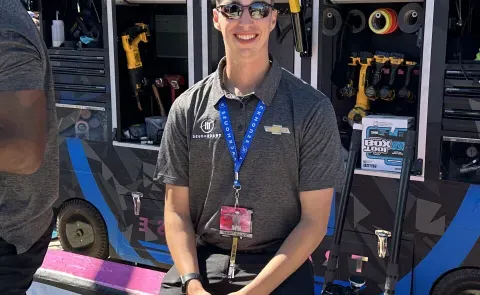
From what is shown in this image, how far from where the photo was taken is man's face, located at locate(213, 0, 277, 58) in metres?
1.88

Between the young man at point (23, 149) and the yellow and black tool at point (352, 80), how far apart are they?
240 cm

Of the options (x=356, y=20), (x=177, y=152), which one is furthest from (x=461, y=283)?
(x=177, y=152)

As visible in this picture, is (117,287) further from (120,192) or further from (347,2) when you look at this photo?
(347,2)

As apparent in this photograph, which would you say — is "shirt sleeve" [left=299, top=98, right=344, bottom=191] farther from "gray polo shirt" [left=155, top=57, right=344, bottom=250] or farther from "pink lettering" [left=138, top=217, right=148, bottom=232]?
"pink lettering" [left=138, top=217, right=148, bottom=232]

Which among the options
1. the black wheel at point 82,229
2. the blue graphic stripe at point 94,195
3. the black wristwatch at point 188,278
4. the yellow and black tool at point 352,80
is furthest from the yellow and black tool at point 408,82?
the black wheel at point 82,229

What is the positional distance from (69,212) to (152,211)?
900 millimetres

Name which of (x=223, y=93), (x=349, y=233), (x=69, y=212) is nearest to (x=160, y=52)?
(x=69, y=212)

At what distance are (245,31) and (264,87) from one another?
0.64 feet

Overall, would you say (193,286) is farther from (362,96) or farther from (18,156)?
(362,96)

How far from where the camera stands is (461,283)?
10.7ft

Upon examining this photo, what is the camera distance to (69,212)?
471cm

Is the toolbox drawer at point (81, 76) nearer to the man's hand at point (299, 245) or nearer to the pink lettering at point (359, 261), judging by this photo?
the pink lettering at point (359, 261)

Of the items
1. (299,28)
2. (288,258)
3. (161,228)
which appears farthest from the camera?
(161,228)

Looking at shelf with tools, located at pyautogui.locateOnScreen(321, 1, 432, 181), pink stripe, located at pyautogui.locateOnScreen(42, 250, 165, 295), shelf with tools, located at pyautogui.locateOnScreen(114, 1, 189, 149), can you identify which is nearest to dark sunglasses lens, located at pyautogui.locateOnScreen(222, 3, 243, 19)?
pink stripe, located at pyautogui.locateOnScreen(42, 250, 165, 295)
